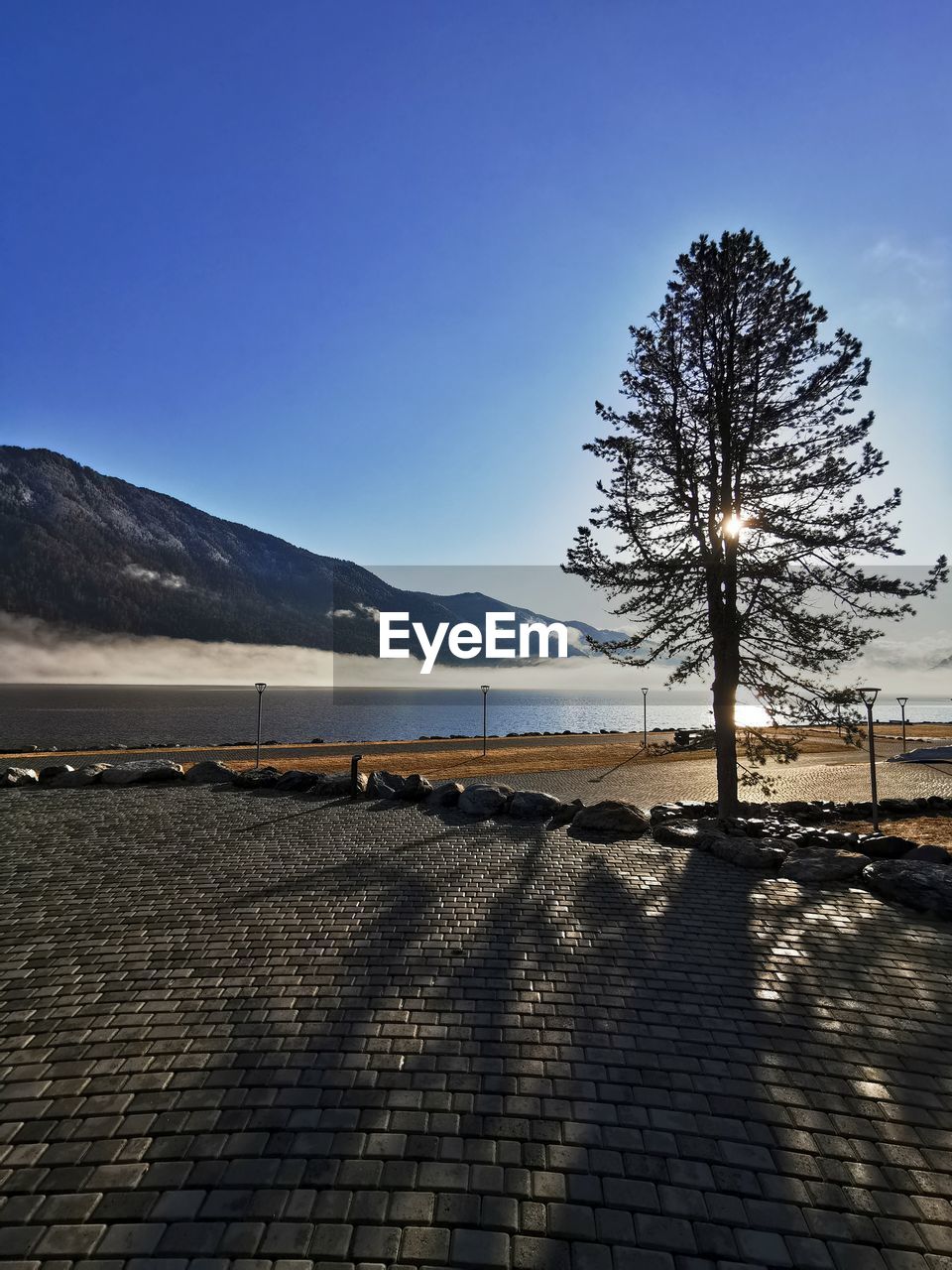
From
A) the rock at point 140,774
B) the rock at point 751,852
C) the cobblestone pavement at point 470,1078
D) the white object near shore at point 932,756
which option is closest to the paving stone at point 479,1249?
the cobblestone pavement at point 470,1078

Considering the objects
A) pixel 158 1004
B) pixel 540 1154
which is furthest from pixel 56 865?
pixel 540 1154

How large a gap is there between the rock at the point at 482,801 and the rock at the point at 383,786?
2.08m

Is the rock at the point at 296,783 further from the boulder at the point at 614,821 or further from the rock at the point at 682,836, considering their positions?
the rock at the point at 682,836

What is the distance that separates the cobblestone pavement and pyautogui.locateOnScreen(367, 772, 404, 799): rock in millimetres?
6340

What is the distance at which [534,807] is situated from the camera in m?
12.5

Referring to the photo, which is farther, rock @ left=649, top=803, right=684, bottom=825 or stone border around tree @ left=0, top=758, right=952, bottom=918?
rock @ left=649, top=803, right=684, bottom=825

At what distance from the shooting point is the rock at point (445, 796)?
13656 mm

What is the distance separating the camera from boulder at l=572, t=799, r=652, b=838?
1128 cm

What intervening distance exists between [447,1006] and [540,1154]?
1.73 metres

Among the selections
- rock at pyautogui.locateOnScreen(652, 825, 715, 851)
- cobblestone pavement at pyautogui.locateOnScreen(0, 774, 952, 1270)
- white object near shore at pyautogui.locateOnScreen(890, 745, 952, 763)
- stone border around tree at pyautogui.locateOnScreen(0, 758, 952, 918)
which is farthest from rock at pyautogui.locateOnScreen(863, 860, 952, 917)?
white object near shore at pyautogui.locateOnScreen(890, 745, 952, 763)

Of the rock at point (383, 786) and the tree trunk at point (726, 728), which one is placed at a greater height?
the tree trunk at point (726, 728)

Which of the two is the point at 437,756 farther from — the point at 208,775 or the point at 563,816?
the point at 563,816

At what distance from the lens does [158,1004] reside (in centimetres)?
512

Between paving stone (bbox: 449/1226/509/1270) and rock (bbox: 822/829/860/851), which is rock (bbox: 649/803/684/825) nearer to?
rock (bbox: 822/829/860/851)
